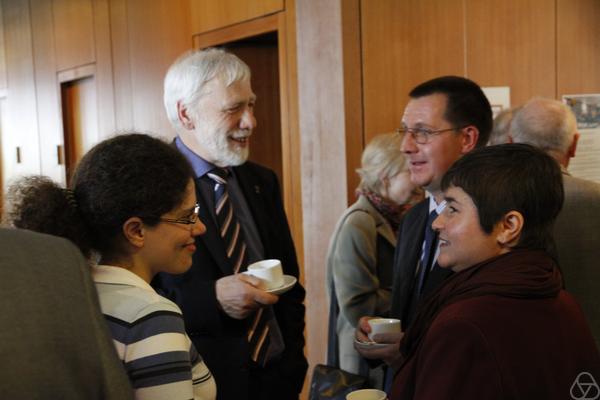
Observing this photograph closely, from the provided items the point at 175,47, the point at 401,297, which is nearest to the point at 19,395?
the point at 401,297

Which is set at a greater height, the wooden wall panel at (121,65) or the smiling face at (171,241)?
the wooden wall panel at (121,65)

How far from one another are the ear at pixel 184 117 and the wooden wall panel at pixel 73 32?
537 cm

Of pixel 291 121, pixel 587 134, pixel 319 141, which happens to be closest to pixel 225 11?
pixel 291 121

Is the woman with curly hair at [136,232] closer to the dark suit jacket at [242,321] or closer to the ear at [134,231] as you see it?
the ear at [134,231]

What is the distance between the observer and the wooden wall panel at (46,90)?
8.07 metres

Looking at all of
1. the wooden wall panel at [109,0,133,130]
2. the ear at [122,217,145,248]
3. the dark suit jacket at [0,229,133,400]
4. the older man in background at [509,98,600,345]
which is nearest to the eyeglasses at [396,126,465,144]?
the older man in background at [509,98,600,345]

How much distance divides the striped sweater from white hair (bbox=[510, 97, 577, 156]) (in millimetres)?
1916

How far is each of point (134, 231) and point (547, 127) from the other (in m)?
1.88

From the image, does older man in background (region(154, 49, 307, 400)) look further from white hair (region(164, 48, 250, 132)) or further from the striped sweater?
the striped sweater

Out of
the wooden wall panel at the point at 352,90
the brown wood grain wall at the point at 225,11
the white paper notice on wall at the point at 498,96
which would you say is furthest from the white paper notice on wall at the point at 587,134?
the brown wood grain wall at the point at 225,11

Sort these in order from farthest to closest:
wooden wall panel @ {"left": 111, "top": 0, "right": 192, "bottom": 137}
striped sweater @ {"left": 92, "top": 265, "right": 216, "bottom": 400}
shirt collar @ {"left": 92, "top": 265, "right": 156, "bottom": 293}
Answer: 1. wooden wall panel @ {"left": 111, "top": 0, "right": 192, "bottom": 137}
2. shirt collar @ {"left": 92, "top": 265, "right": 156, "bottom": 293}
3. striped sweater @ {"left": 92, "top": 265, "right": 216, "bottom": 400}

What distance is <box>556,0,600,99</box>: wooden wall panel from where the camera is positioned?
4531 mm

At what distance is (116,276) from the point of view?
55.2 inches

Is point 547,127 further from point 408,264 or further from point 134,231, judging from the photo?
point 134,231
